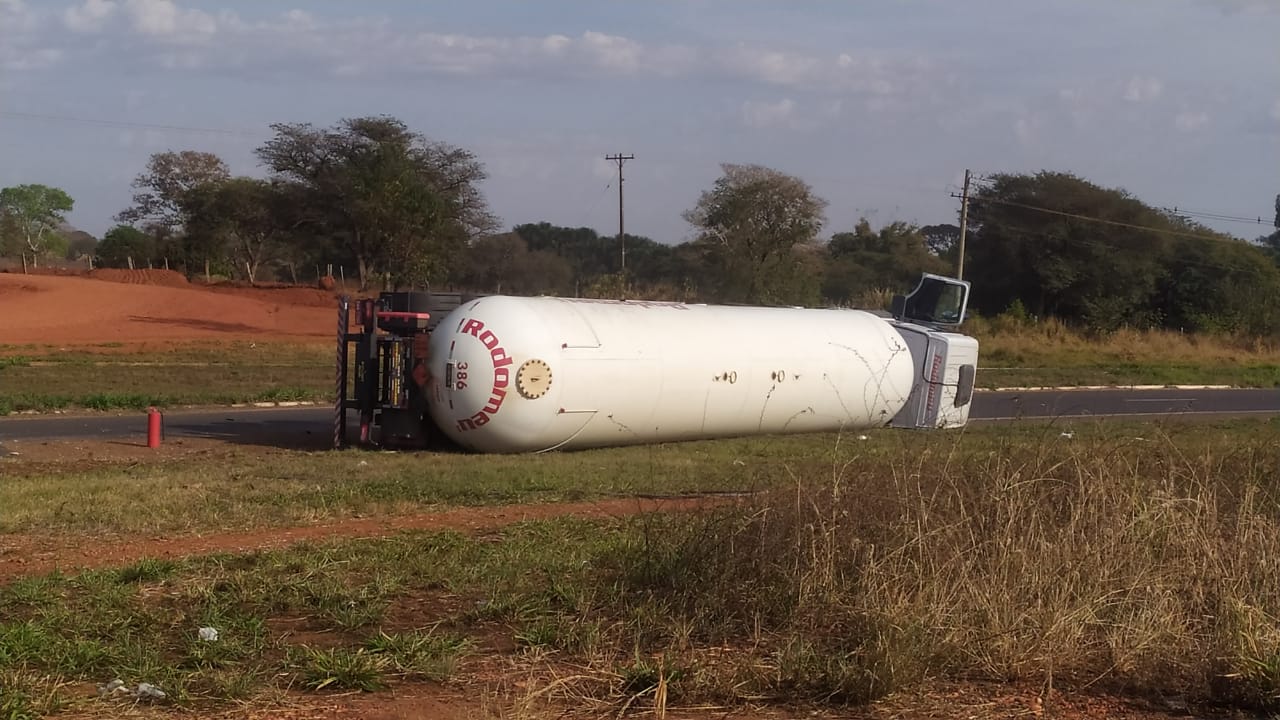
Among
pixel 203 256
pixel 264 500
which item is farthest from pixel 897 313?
pixel 203 256

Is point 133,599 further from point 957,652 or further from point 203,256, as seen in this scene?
point 203,256

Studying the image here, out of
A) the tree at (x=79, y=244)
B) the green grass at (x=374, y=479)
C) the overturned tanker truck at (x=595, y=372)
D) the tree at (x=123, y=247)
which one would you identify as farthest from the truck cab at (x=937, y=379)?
the tree at (x=79, y=244)

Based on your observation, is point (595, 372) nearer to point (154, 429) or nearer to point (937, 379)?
point (154, 429)

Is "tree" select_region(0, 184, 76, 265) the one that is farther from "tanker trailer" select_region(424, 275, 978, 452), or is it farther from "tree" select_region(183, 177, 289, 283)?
"tanker trailer" select_region(424, 275, 978, 452)

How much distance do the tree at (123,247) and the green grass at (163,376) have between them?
125 feet

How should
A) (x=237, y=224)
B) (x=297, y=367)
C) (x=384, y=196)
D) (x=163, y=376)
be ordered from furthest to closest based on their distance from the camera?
1. (x=237, y=224)
2. (x=384, y=196)
3. (x=297, y=367)
4. (x=163, y=376)

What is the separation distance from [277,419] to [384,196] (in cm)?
2635

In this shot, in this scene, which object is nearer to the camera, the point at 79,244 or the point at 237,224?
the point at 237,224

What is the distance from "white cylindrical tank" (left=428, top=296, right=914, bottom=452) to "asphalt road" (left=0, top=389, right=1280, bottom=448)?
8.55 feet

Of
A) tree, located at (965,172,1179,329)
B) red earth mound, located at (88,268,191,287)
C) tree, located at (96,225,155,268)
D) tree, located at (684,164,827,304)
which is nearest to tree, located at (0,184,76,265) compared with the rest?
tree, located at (96,225,155,268)

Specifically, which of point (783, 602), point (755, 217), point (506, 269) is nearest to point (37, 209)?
point (506, 269)

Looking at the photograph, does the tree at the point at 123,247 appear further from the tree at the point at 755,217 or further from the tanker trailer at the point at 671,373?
the tanker trailer at the point at 671,373

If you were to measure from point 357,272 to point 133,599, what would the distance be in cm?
6325

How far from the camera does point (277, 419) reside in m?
22.9
